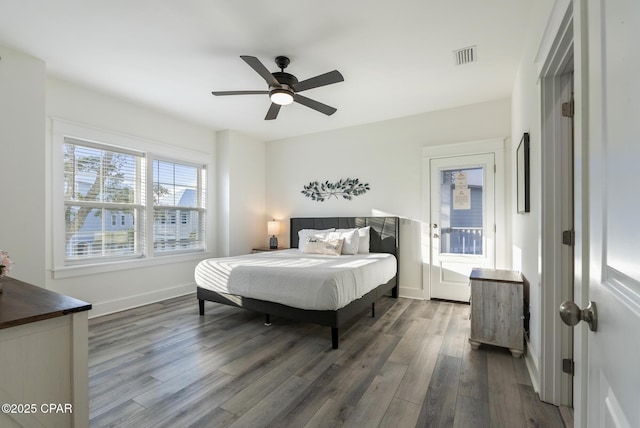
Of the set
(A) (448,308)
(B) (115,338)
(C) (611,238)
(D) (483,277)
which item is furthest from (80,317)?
(A) (448,308)

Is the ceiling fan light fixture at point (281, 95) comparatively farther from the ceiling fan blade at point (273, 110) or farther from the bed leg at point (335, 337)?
the bed leg at point (335, 337)

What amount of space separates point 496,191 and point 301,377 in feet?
10.7

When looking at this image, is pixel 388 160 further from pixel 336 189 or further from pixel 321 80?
pixel 321 80

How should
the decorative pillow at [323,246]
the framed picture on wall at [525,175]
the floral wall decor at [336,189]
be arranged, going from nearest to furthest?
1. the framed picture on wall at [525,175]
2. the decorative pillow at [323,246]
3. the floral wall decor at [336,189]

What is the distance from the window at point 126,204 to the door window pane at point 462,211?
3803 millimetres

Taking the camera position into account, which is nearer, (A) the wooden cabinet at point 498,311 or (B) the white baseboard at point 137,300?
(A) the wooden cabinet at point 498,311

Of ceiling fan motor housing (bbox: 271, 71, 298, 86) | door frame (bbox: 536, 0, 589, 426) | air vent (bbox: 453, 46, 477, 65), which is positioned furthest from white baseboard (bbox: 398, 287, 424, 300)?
ceiling fan motor housing (bbox: 271, 71, 298, 86)

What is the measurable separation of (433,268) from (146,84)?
4297 millimetres

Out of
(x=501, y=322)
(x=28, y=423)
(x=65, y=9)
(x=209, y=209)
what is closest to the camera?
(x=28, y=423)

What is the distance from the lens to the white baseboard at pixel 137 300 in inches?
141

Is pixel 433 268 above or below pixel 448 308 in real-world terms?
above

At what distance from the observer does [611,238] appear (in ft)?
1.91

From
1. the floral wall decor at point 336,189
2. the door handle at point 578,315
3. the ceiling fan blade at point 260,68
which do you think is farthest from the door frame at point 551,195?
the floral wall decor at point 336,189

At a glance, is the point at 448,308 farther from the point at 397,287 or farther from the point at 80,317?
the point at 80,317
